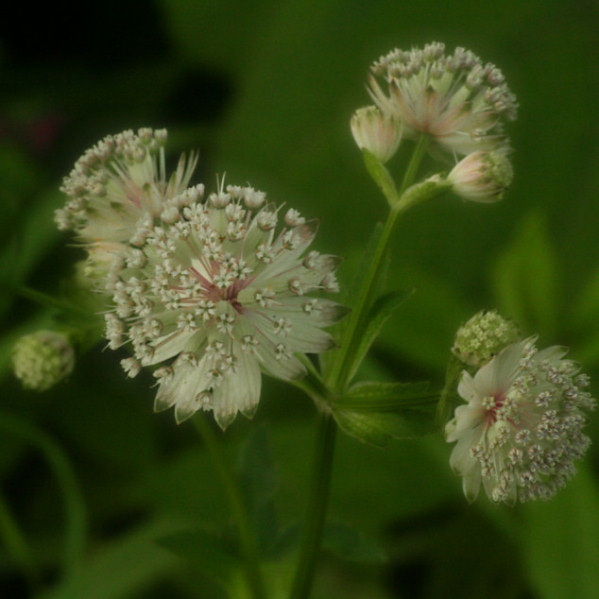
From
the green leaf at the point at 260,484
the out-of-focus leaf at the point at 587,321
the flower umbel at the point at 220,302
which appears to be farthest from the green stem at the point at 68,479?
the out-of-focus leaf at the point at 587,321

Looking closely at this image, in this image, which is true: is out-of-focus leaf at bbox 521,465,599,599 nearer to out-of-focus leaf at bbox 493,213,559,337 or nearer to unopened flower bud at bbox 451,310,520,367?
out-of-focus leaf at bbox 493,213,559,337

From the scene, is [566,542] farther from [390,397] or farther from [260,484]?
[390,397]

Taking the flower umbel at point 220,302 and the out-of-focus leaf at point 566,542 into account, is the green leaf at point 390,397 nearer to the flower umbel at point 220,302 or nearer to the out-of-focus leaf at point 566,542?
the flower umbel at point 220,302

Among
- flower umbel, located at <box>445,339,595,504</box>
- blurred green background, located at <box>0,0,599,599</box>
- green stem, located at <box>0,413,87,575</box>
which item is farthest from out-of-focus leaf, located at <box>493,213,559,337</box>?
green stem, located at <box>0,413,87,575</box>

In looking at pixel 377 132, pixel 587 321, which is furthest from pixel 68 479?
pixel 587 321

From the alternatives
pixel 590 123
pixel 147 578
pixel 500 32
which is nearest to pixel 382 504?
pixel 147 578
